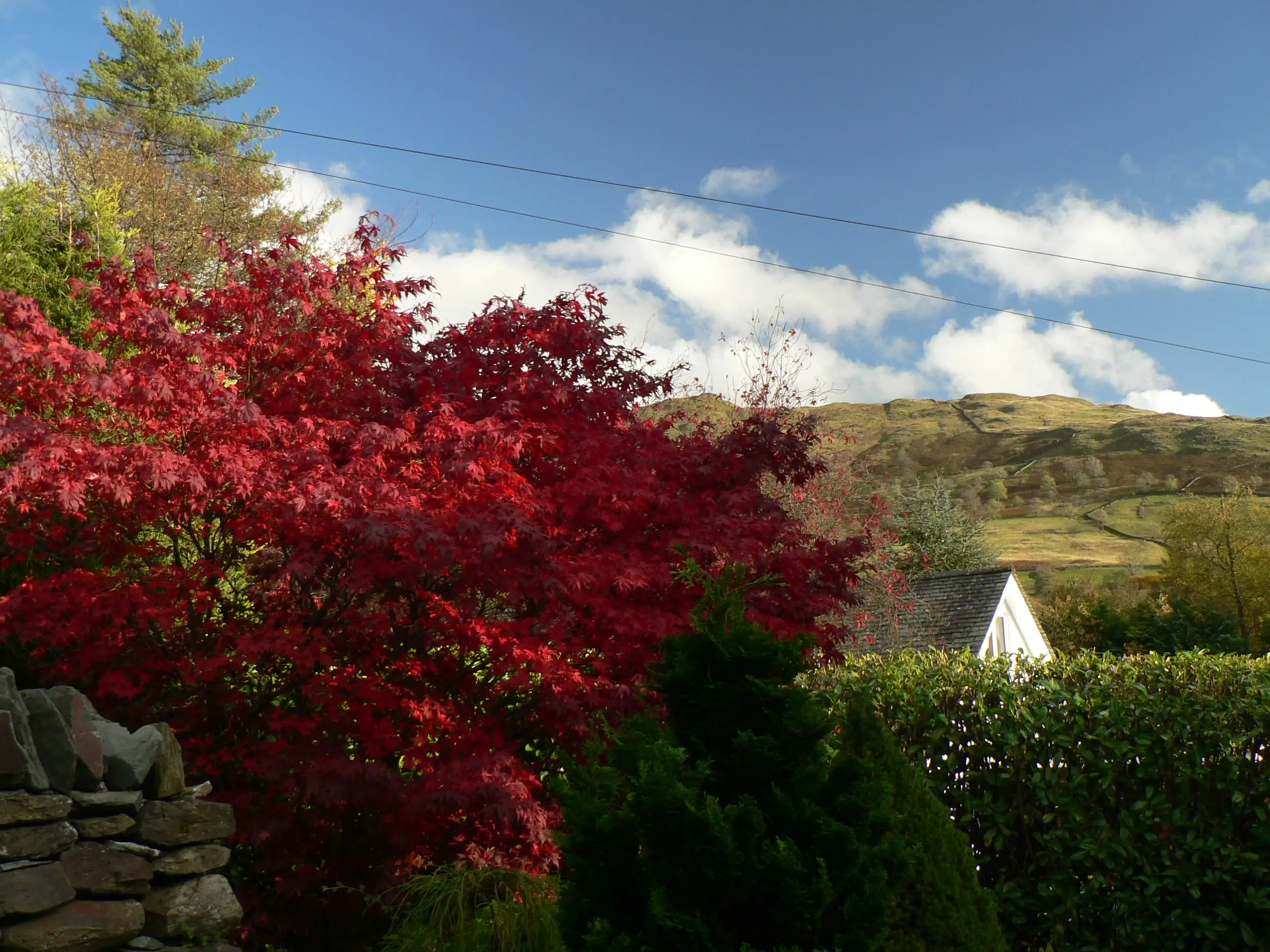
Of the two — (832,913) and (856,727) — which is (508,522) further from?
(832,913)

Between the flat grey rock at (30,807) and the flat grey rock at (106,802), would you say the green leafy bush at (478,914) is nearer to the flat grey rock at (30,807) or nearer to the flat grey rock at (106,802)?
the flat grey rock at (106,802)

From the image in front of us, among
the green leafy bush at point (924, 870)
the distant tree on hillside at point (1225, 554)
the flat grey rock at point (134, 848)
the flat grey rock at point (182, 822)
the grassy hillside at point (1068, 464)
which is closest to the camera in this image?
the green leafy bush at point (924, 870)

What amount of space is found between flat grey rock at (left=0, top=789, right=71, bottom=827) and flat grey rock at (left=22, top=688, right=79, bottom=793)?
0.09 m

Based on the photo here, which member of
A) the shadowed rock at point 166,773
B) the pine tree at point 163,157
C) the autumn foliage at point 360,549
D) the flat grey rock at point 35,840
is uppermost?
the pine tree at point 163,157

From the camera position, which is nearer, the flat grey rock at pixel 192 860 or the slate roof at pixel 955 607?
the flat grey rock at pixel 192 860

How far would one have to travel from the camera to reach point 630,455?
6.68 meters

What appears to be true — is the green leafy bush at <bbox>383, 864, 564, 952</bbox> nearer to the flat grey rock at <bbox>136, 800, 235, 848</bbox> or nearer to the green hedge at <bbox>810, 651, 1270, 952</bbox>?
the flat grey rock at <bbox>136, 800, 235, 848</bbox>

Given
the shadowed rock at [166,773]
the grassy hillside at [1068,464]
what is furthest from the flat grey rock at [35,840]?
the grassy hillside at [1068,464]

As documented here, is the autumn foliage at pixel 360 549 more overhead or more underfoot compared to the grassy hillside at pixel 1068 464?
more underfoot

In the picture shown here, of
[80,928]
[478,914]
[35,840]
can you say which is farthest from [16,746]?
[478,914]

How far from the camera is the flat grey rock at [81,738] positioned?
4.89m

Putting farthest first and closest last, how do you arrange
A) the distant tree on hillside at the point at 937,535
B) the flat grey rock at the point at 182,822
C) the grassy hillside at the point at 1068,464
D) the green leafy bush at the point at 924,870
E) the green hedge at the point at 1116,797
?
the grassy hillside at the point at 1068,464, the distant tree on hillside at the point at 937,535, the green hedge at the point at 1116,797, the flat grey rock at the point at 182,822, the green leafy bush at the point at 924,870

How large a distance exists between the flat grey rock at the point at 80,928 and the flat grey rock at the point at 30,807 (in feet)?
1.50

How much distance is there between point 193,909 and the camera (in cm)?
514
